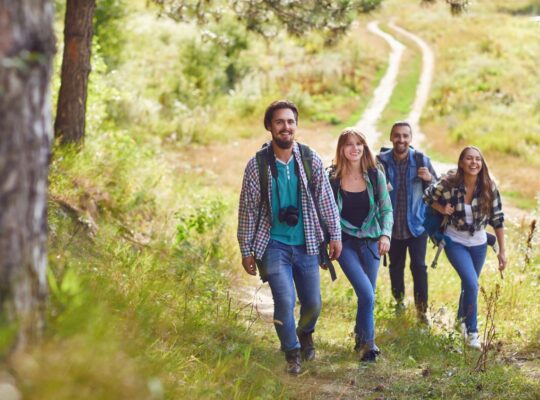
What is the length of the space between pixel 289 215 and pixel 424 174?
2.03 metres

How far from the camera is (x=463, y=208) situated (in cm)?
608

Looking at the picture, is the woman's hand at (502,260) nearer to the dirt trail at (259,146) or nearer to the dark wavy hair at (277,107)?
the dirt trail at (259,146)

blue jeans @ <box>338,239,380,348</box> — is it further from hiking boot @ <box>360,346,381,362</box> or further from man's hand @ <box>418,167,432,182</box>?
man's hand @ <box>418,167,432,182</box>

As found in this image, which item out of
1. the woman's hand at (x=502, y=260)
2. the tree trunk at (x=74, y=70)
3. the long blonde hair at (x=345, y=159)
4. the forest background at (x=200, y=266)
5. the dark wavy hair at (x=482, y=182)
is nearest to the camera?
the forest background at (x=200, y=266)

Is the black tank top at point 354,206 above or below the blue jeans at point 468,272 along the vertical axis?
above

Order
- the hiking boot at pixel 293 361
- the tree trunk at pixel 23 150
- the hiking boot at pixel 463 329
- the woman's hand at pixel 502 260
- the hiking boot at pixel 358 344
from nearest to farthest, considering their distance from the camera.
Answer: the tree trunk at pixel 23 150 → the hiking boot at pixel 293 361 → the hiking boot at pixel 358 344 → the hiking boot at pixel 463 329 → the woman's hand at pixel 502 260

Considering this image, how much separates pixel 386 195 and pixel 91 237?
9.77 feet

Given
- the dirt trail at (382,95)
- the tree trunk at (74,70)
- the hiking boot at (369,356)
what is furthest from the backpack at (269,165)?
the dirt trail at (382,95)

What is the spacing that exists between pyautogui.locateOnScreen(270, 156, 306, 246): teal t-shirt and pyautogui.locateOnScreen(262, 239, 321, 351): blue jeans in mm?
50

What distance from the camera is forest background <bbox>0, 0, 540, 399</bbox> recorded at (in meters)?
Result: 3.12

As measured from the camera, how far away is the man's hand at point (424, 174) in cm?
645

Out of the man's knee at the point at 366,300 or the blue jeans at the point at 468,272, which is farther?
the blue jeans at the point at 468,272

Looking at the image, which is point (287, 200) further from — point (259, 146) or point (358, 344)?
point (259, 146)

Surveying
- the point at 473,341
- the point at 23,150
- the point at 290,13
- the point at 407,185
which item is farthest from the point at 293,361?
the point at 290,13
